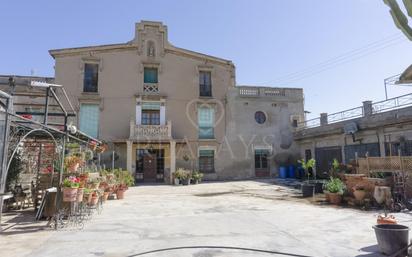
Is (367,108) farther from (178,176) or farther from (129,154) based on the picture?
(129,154)

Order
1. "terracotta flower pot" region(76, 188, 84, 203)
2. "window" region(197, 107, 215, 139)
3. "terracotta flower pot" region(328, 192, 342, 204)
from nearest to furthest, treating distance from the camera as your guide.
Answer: "terracotta flower pot" region(76, 188, 84, 203) < "terracotta flower pot" region(328, 192, 342, 204) < "window" region(197, 107, 215, 139)

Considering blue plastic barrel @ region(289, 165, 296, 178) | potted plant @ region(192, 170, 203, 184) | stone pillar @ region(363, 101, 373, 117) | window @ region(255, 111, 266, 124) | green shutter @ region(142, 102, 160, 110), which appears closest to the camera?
stone pillar @ region(363, 101, 373, 117)

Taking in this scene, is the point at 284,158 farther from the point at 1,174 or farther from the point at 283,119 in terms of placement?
the point at 1,174

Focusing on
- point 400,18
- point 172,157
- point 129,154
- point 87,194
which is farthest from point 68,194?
point 172,157

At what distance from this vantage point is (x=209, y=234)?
20.9ft

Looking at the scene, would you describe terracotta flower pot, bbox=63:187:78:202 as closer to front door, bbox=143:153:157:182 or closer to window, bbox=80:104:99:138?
front door, bbox=143:153:157:182

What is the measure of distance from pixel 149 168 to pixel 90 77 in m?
7.37

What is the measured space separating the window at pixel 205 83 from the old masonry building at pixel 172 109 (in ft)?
0.24

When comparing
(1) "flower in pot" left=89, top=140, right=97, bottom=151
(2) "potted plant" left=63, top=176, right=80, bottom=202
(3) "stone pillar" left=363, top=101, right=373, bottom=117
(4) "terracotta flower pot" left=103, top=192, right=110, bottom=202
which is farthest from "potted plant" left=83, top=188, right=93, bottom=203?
(3) "stone pillar" left=363, top=101, right=373, bottom=117

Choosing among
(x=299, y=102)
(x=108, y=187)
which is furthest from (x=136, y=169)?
(x=299, y=102)

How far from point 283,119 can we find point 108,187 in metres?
15.8

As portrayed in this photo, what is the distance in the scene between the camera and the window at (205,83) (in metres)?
22.8

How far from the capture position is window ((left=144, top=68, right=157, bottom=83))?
71.5 feet

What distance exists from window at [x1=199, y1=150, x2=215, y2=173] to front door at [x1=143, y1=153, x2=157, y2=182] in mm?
3308
